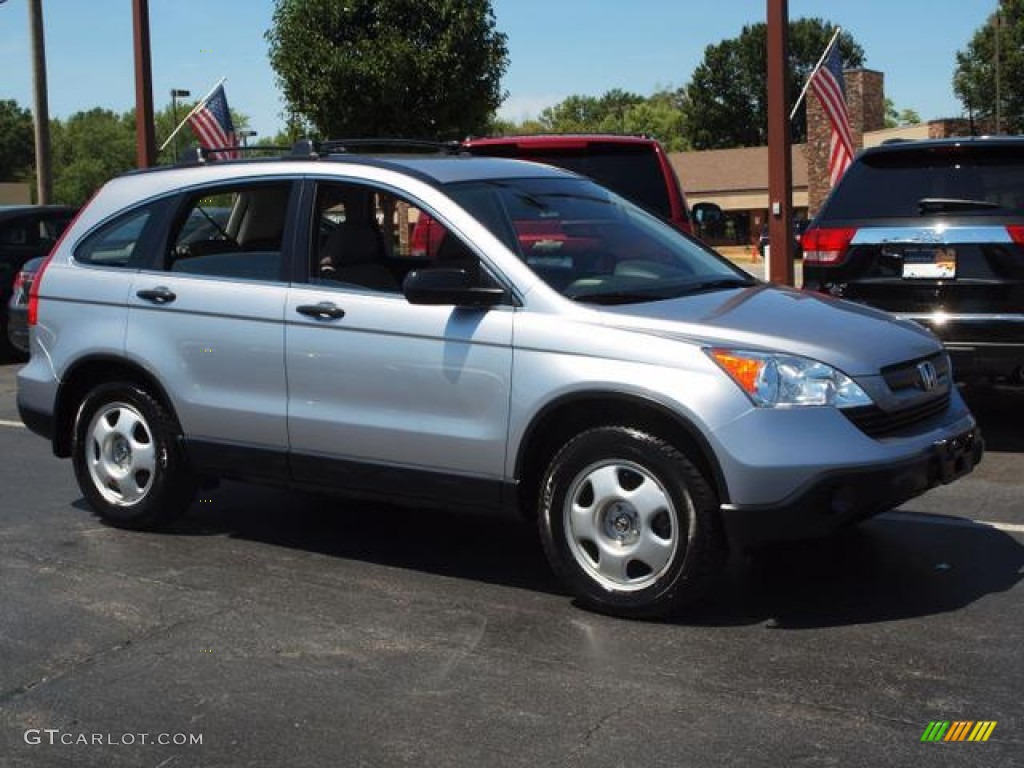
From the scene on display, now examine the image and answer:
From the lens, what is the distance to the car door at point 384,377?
5.02 metres

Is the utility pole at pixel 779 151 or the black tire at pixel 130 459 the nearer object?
the black tire at pixel 130 459

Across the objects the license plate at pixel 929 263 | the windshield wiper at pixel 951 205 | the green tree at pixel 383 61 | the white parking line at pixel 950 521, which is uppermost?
the green tree at pixel 383 61

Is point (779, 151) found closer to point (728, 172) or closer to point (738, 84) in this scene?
point (728, 172)

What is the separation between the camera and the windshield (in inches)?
203

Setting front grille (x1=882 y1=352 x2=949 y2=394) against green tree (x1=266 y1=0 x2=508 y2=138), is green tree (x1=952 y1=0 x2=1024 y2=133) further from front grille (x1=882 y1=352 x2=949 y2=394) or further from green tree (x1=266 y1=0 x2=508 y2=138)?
front grille (x1=882 y1=352 x2=949 y2=394)

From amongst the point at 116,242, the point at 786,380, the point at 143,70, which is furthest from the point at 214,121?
the point at 786,380

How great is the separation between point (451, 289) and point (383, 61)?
19.4 meters

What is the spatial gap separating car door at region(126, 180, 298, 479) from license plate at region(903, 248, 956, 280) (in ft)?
12.5

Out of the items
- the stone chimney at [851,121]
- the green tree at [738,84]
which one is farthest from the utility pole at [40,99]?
the green tree at [738,84]

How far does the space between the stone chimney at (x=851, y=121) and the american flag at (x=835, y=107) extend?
88.6 ft

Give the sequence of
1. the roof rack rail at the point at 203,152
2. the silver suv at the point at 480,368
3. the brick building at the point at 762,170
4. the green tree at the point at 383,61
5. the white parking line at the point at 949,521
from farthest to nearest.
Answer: the brick building at the point at 762,170 < the green tree at the point at 383,61 < the roof rack rail at the point at 203,152 < the white parking line at the point at 949,521 < the silver suv at the point at 480,368

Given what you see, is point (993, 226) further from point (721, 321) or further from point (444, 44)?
point (444, 44)

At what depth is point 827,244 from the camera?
784 cm

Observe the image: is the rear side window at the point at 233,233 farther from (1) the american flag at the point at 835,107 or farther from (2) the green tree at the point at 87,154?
(2) the green tree at the point at 87,154
